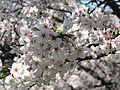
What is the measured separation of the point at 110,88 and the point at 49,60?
823 centimetres

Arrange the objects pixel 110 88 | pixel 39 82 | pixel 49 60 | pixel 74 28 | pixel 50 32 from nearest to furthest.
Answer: pixel 50 32
pixel 74 28
pixel 49 60
pixel 39 82
pixel 110 88

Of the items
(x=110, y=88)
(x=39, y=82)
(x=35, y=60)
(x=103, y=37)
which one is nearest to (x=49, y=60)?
(x=35, y=60)

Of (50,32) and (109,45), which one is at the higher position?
(50,32)

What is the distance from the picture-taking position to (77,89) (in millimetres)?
11758

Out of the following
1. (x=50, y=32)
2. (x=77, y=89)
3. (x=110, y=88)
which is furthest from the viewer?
(x=77, y=89)

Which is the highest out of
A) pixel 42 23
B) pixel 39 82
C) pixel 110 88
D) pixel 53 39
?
pixel 42 23

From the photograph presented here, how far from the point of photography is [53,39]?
181 cm

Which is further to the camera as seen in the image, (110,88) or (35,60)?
(110,88)

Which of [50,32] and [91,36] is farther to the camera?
[91,36]

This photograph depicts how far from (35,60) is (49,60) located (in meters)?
0.20

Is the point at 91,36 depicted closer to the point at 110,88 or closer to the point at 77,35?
the point at 77,35

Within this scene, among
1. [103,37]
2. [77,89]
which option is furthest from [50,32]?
[77,89]

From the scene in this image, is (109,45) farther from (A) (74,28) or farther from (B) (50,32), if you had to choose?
(B) (50,32)

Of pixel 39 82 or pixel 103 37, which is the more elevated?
pixel 103 37
